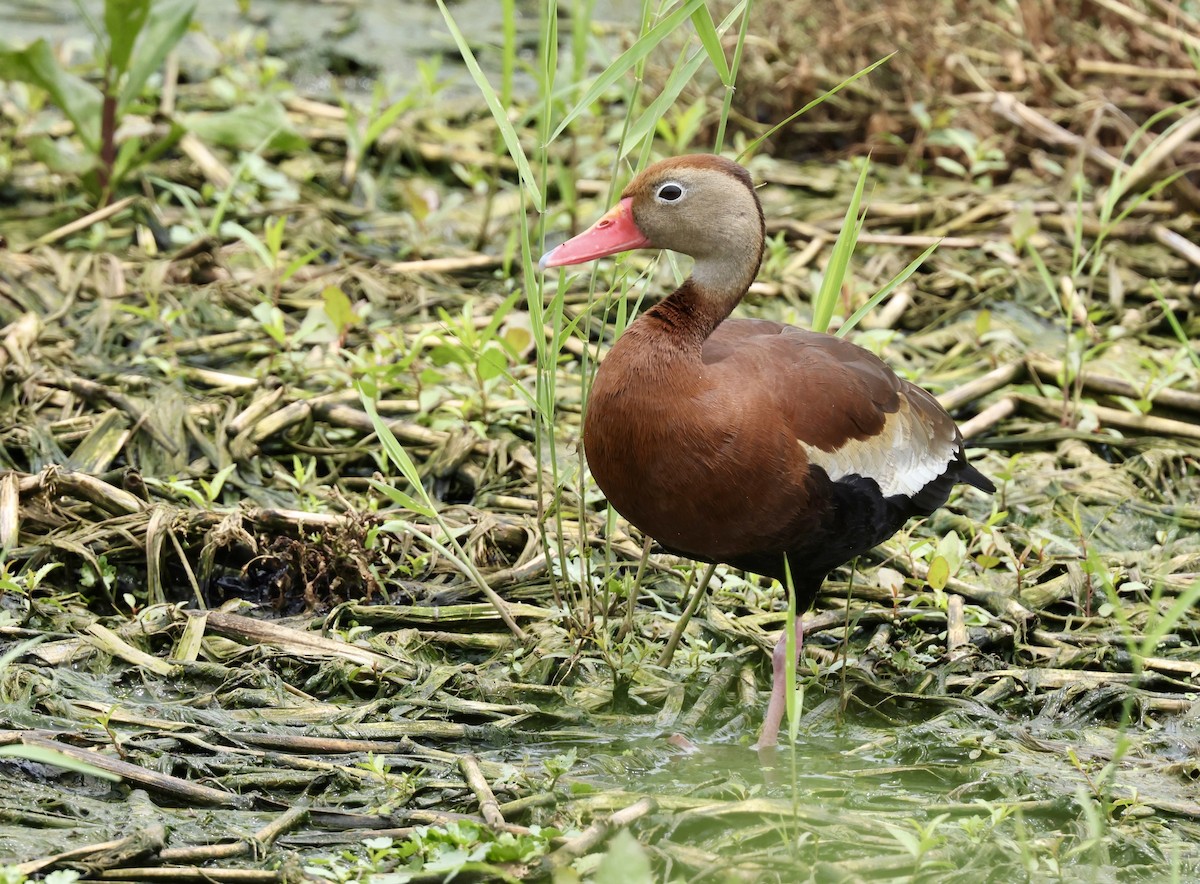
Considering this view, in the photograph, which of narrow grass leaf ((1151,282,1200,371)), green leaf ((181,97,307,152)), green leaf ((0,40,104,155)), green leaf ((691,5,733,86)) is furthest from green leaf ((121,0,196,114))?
narrow grass leaf ((1151,282,1200,371))

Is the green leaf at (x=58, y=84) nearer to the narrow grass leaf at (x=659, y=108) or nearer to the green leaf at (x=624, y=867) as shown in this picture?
the narrow grass leaf at (x=659, y=108)

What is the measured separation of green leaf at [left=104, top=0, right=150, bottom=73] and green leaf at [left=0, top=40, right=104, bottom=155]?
28 cm

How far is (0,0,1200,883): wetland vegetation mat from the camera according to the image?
3221mm

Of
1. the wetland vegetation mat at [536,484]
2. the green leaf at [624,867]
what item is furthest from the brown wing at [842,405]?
the green leaf at [624,867]

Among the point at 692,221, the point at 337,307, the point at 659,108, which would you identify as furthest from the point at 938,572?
the point at 337,307

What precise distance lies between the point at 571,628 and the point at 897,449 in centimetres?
106

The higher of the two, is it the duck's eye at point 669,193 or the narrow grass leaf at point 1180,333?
the duck's eye at point 669,193

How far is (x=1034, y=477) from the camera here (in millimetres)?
5164

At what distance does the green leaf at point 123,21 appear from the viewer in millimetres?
5996

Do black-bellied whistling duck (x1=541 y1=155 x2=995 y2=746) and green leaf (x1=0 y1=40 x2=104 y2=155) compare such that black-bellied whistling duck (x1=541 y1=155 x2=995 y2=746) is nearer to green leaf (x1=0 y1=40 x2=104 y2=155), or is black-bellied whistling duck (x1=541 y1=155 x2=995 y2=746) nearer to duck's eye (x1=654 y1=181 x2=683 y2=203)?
duck's eye (x1=654 y1=181 x2=683 y2=203)

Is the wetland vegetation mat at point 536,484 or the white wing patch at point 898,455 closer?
the wetland vegetation mat at point 536,484

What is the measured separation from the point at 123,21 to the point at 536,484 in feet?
9.58

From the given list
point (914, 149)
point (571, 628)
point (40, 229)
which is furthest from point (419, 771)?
point (914, 149)

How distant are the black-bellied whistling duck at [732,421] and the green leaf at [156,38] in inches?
126
